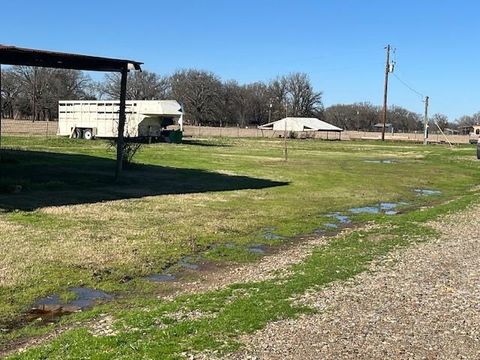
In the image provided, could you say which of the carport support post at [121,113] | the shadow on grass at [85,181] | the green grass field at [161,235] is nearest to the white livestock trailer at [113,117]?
the shadow on grass at [85,181]

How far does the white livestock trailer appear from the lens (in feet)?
155

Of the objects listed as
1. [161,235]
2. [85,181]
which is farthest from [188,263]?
[85,181]

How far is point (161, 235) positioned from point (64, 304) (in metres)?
4.46

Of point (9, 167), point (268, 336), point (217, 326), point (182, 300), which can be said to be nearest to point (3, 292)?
point (182, 300)

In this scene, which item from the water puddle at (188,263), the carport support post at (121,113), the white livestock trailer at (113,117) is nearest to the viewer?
the water puddle at (188,263)

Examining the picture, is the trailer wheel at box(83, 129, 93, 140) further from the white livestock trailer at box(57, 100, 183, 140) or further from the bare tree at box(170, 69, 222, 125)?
the bare tree at box(170, 69, 222, 125)

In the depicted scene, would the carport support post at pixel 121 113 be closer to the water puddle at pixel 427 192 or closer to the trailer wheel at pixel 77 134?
the water puddle at pixel 427 192

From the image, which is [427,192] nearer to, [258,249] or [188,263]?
[258,249]

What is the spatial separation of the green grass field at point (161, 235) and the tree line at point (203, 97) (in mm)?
73402

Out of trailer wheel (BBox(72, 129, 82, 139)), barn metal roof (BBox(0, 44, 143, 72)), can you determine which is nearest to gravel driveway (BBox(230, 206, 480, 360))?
barn metal roof (BBox(0, 44, 143, 72))

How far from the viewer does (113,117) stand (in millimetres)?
46875

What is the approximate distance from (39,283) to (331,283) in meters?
4.08

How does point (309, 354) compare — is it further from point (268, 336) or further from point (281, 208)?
point (281, 208)

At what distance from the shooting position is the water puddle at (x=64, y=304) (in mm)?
7227
